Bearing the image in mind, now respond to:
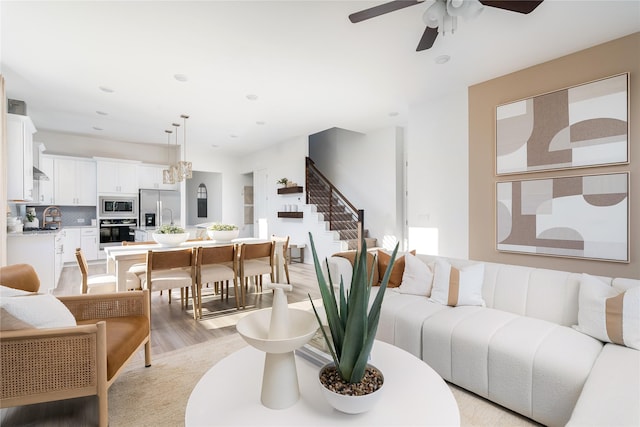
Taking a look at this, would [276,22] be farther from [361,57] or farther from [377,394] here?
[377,394]

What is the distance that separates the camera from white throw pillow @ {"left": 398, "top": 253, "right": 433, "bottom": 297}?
2.67 metres

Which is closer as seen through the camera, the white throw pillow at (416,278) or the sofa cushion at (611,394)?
the sofa cushion at (611,394)

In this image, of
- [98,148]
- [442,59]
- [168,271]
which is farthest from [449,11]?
[98,148]

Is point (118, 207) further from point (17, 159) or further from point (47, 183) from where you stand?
point (17, 159)

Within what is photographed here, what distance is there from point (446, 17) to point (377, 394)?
101 inches

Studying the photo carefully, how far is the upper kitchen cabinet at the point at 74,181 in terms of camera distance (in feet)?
21.4

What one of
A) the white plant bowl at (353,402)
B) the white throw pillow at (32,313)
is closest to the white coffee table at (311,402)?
the white plant bowl at (353,402)

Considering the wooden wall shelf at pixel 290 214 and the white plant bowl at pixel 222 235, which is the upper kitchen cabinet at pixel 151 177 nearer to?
the wooden wall shelf at pixel 290 214

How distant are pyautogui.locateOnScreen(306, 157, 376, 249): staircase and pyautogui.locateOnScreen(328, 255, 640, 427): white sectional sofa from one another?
397cm

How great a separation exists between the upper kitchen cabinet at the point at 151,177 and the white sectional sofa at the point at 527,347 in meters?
7.14

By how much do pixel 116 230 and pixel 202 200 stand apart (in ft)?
8.90

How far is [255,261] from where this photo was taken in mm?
4242

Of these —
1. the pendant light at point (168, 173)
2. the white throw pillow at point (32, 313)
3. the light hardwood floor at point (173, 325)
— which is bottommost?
the light hardwood floor at point (173, 325)

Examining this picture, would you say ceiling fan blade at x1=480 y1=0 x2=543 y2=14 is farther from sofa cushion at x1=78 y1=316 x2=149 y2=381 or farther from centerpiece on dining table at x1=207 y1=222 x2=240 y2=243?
centerpiece on dining table at x1=207 y1=222 x2=240 y2=243
